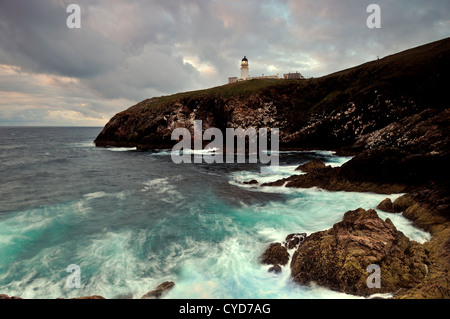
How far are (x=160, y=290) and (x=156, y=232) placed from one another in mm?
5905

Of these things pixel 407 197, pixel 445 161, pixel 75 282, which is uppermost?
pixel 445 161

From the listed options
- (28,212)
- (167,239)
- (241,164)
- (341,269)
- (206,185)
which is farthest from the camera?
(241,164)

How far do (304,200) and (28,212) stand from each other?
23145 millimetres

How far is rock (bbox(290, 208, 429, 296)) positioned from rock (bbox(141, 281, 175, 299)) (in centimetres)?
538

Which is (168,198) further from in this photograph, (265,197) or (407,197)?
(407,197)

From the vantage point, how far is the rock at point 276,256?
1047cm

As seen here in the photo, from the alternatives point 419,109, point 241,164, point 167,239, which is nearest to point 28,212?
point 167,239

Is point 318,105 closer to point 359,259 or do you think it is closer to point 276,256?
point 276,256

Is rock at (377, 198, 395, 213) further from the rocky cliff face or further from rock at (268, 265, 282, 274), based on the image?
rock at (268, 265, 282, 274)

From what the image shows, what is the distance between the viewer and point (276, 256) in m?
10.7

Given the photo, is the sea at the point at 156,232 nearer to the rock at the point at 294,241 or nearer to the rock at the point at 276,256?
the rock at the point at 276,256

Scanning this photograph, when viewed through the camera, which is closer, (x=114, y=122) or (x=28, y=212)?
(x=28, y=212)

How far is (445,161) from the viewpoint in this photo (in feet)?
54.3

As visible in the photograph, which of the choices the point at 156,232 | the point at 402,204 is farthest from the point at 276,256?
the point at 402,204
